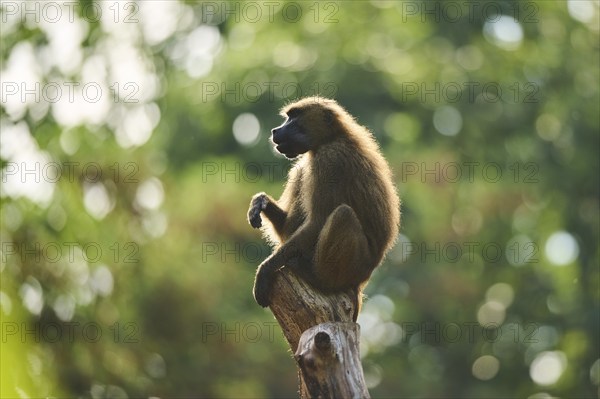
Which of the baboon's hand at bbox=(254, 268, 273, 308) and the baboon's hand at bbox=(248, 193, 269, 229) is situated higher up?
the baboon's hand at bbox=(248, 193, 269, 229)

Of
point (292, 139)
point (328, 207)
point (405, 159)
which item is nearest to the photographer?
point (328, 207)

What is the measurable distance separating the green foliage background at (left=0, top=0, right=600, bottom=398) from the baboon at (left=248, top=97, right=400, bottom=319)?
10.4m

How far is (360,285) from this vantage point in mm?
8531

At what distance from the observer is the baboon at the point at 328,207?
8133mm

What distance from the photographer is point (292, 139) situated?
30.7 feet

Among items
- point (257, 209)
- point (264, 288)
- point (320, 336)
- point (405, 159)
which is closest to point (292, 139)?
point (257, 209)

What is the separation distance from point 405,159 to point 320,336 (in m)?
20.3

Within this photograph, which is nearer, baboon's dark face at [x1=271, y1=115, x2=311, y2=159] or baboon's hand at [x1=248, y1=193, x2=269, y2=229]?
baboon's hand at [x1=248, y1=193, x2=269, y2=229]

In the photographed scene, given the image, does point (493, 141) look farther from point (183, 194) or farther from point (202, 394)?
point (202, 394)

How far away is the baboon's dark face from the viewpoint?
368 inches

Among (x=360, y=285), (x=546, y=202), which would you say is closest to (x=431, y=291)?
(x=546, y=202)

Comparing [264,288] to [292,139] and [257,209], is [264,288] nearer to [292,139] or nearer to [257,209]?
[257,209]

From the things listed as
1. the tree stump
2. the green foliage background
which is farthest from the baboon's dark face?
the green foliage background

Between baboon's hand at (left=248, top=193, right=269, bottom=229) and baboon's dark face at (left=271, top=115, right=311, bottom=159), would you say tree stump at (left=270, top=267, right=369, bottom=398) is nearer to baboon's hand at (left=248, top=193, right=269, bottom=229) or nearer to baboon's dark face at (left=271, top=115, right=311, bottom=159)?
baboon's hand at (left=248, top=193, right=269, bottom=229)
